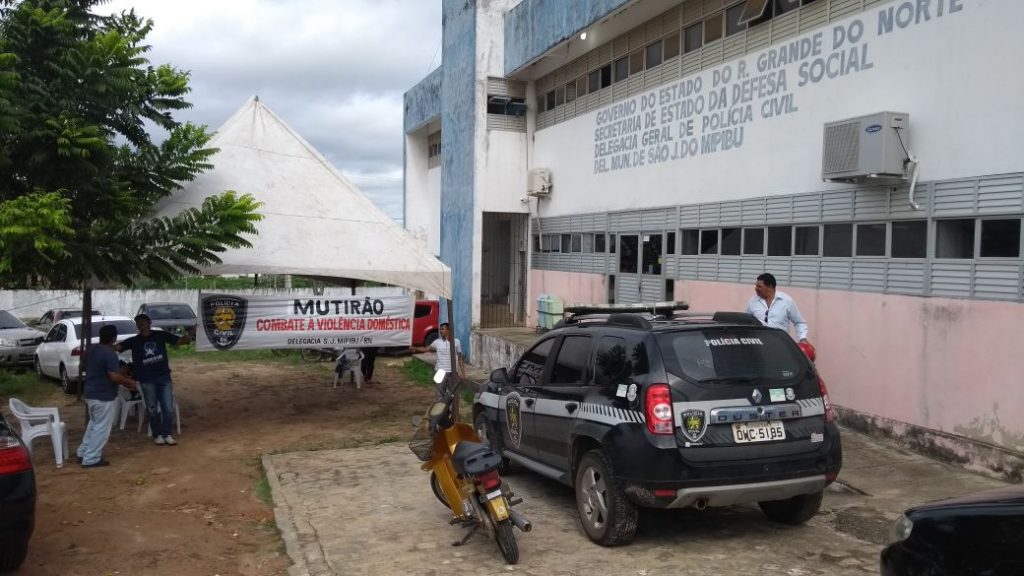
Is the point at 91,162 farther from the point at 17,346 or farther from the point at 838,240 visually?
the point at 17,346

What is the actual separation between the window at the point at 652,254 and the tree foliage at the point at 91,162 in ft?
23.9

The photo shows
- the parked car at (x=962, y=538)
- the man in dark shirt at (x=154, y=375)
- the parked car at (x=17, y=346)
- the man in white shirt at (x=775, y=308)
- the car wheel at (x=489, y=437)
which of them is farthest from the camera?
the parked car at (x=17, y=346)

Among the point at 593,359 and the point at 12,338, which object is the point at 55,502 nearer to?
the point at 593,359

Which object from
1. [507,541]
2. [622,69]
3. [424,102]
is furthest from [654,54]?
[424,102]

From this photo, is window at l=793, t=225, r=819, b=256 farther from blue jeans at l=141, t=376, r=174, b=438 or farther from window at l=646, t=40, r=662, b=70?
blue jeans at l=141, t=376, r=174, b=438

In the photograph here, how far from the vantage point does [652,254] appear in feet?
49.2

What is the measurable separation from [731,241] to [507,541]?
7.99m

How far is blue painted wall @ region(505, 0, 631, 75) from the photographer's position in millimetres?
15562

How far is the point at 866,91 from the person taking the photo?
9.80 meters

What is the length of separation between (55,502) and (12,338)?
1375 cm

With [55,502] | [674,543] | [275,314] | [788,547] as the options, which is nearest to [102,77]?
[275,314]

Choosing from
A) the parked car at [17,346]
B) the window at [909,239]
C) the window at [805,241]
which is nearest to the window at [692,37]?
the window at [805,241]

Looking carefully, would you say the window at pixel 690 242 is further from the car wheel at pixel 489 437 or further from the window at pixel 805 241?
the car wheel at pixel 489 437

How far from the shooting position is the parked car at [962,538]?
327 cm
